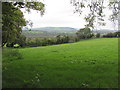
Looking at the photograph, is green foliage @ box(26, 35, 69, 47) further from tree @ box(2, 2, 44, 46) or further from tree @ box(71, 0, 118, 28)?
tree @ box(71, 0, 118, 28)

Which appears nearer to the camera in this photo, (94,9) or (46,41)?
(94,9)

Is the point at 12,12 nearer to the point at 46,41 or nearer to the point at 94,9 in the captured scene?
the point at 94,9

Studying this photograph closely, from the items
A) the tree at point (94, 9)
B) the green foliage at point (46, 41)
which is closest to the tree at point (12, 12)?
the tree at point (94, 9)

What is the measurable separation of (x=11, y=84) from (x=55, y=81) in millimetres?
2401

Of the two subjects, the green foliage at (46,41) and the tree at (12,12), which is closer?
the tree at (12,12)

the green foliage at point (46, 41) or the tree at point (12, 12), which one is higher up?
the tree at point (12, 12)

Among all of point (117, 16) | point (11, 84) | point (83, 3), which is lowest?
point (11, 84)

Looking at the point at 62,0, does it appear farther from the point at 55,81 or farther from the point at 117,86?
A: the point at 117,86

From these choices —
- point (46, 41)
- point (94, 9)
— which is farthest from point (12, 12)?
point (46, 41)

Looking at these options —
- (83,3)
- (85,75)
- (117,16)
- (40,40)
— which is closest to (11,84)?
(85,75)

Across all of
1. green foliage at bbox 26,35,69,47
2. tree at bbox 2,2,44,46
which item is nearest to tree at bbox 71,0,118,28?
tree at bbox 2,2,44,46

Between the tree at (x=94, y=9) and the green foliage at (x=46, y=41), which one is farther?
the green foliage at (x=46, y=41)

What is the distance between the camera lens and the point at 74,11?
11656 millimetres

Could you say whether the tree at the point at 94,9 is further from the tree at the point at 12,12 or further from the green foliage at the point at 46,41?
the green foliage at the point at 46,41
